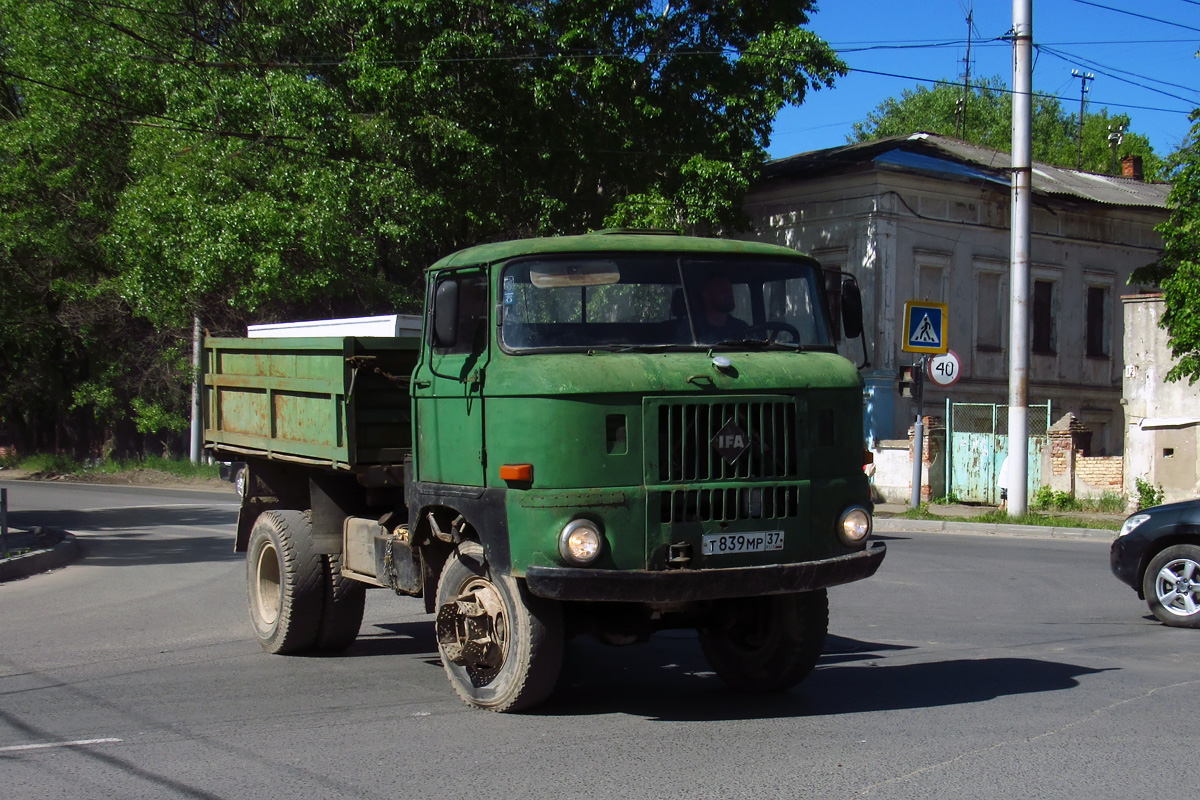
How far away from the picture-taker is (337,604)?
28.7 feet

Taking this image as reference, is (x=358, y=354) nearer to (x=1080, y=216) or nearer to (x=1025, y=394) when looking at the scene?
(x=1025, y=394)

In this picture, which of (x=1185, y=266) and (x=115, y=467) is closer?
(x=1185, y=266)

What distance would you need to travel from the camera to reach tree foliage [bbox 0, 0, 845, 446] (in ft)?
82.5

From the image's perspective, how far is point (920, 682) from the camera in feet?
25.0

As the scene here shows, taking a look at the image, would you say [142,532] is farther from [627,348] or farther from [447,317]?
[627,348]

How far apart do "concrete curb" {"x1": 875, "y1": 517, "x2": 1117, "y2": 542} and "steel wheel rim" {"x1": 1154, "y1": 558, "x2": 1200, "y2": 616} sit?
9.32m

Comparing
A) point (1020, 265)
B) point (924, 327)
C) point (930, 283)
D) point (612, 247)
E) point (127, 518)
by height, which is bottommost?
point (127, 518)

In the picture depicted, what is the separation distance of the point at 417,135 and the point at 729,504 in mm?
20245

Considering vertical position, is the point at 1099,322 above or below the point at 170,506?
above

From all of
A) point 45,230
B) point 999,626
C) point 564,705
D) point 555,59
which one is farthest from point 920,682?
point 45,230

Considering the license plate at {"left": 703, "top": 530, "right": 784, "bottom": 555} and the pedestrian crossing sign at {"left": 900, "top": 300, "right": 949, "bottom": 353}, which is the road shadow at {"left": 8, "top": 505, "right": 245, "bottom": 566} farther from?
the pedestrian crossing sign at {"left": 900, "top": 300, "right": 949, "bottom": 353}

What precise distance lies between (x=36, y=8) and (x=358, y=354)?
31225mm

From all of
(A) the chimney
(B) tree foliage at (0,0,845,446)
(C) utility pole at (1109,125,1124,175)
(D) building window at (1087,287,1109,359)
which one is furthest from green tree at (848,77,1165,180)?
(B) tree foliage at (0,0,845,446)

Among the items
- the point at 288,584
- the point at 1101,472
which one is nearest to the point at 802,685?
the point at 288,584
